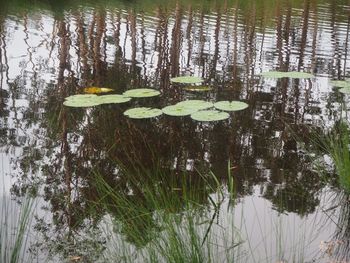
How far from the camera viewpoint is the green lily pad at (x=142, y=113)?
18.3 feet

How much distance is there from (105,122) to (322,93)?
299 centimetres

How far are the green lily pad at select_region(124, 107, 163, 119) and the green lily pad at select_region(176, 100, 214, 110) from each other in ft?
1.07

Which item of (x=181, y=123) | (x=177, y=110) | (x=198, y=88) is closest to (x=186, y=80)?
(x=198, y=88)

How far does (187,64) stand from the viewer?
28.6 ft

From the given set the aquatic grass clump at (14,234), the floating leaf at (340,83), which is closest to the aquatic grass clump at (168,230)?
the aquatic grass clump at (14,234)

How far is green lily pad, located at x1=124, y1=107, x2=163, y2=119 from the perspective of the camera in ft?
18.3

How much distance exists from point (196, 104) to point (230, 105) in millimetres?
363

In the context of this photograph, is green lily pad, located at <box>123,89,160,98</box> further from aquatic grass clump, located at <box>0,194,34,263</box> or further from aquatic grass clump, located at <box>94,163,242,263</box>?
aquatic grass clump, located at <box>0,194,34,263</box>

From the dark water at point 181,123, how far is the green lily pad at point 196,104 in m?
0.23

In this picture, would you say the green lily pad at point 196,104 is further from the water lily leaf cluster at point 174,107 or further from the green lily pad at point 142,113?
the green lily pad at point 142,113

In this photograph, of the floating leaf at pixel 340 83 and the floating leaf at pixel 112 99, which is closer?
the floating leaf at pixel 112 99

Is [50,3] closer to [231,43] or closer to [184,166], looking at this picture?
[231,43]

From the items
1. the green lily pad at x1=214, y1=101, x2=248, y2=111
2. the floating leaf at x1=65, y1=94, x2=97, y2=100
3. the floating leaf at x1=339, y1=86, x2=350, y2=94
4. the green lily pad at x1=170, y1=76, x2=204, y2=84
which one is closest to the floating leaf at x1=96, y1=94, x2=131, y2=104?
the floating leaf at x1=65, y1=94, x2=97, y2=100

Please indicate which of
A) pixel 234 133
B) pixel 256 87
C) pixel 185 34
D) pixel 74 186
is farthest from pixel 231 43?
pixel 74 186
